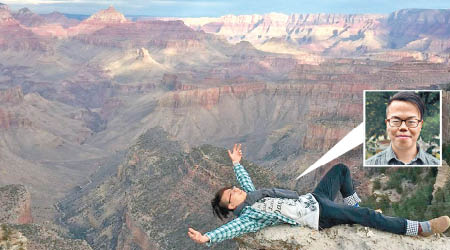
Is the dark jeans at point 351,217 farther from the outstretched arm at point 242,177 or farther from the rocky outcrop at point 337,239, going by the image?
the outstretched arm at point 242,177

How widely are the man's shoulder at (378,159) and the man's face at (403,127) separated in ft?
1.50

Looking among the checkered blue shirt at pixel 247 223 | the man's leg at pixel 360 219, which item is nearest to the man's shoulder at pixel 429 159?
the man's leg at pixel 360 219

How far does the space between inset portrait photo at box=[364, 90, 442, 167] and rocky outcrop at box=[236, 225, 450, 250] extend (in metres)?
2.10

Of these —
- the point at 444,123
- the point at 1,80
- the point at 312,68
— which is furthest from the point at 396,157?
the point at 1,80

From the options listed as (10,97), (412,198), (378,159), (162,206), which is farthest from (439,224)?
(10,97)

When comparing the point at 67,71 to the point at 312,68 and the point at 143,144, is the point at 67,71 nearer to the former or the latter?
the point at 312,68

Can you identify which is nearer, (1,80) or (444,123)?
(444,123)

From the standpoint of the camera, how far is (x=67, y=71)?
187 metres

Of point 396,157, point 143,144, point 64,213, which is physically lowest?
point 64,213

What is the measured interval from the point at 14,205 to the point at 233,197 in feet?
112

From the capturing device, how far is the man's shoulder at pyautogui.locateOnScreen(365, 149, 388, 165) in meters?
11.5

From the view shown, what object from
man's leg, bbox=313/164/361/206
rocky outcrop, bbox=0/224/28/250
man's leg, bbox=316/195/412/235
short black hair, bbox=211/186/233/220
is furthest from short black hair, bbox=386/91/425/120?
rocky outcrop, bbox=0/224/28/250

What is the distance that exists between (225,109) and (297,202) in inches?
4144

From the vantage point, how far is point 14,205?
130 ft
